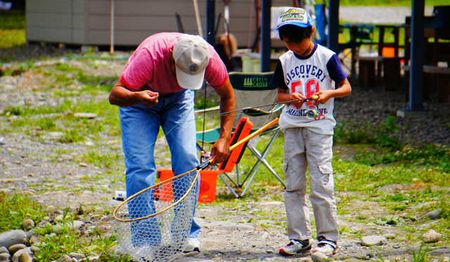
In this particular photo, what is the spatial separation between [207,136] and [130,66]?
2802 mm

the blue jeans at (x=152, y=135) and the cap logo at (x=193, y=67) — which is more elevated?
the cap logo at (x=193, y=67)

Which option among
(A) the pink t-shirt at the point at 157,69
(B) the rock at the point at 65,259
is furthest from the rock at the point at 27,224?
(A) the pink t-shirt at the point at 157,69

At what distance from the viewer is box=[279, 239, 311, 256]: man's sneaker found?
6.00 metres

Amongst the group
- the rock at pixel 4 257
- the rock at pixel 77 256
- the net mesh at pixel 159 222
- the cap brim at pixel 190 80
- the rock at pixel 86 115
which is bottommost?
the rock at pixel 4 257

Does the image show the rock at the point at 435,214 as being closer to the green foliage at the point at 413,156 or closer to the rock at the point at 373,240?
the rock at the point at 373,240

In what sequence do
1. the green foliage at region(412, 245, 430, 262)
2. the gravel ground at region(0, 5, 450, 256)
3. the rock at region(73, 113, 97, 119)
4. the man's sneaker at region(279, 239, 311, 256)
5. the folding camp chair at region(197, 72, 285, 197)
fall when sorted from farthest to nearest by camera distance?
1. the rock at region(73, 113, 97, 119)
2. the folding camp chair at region(197, 72, 285, 197)
3. the gravel ground at region(0, 5, 450, 256)
4. the man's sneaker at region(279, 239, 311, 256)
5. the green foliage at region(412, 245, 430, 262)

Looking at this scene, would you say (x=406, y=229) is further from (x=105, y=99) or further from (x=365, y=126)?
(x=105, y=99)

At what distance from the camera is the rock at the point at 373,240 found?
248 inches

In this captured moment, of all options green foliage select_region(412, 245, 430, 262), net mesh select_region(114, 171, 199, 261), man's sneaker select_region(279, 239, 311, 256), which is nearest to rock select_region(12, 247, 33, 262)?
net mesh select_region(114, 171, 199, 261)

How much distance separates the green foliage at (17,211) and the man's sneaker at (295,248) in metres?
2.18

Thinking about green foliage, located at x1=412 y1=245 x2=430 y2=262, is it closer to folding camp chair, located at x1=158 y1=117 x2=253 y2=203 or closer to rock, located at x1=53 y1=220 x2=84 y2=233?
folding camp chair, located at x1=158 y1=117 x2=253 y2=203

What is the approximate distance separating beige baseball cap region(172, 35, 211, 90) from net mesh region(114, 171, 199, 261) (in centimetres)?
56

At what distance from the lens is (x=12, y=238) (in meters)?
6.89

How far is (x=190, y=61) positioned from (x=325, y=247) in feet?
4.60
